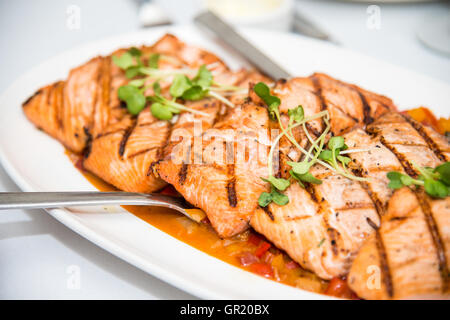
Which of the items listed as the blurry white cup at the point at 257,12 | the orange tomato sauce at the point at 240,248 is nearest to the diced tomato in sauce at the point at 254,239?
the orange tomato sauce at the point at 240,248

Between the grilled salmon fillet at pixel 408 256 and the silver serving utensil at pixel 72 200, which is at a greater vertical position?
the silver serving utensil at pixel 72 200

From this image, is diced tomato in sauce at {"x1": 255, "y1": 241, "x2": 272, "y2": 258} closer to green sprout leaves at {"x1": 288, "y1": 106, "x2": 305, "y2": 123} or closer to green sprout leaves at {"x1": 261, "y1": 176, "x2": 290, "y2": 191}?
green sprout leaves at {"x1": 261, "y1": 176, "x2": 290, "y2": 191}

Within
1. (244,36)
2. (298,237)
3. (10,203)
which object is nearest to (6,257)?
(10,203)

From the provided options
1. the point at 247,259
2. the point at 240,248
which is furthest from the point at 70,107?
the point at 247,259

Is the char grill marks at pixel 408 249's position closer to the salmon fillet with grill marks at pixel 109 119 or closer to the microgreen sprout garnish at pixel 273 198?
the microgreen sprout garnish at pixel 273 198

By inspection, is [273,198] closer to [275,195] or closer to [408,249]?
[275,195]

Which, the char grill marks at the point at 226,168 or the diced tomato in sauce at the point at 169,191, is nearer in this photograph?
the char grill marks at the point at 226,168
